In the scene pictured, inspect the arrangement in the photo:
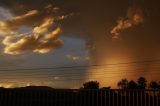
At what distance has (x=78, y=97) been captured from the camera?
29.5 m

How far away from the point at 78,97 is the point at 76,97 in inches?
6.6

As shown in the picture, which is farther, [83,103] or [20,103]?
[20,103]

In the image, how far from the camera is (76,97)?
29531 mm

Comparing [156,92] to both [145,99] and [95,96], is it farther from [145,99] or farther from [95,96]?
[95,96]

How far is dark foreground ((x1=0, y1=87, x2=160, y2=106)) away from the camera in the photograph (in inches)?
1058

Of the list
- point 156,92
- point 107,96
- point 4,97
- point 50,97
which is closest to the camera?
point 156,92

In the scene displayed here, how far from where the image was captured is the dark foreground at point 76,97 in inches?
1058

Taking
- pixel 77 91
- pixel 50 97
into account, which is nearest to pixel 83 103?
pixel 77 91

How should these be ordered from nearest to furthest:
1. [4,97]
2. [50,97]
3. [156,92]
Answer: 1. [156,92]
2. [50,97]
3. [4,97]

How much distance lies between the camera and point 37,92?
31.4 m

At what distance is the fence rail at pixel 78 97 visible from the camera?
2685cm

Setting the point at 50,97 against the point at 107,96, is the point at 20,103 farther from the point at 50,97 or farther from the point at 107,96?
the point at 107,96

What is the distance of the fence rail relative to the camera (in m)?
26.9

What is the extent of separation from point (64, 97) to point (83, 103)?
1.78 m
